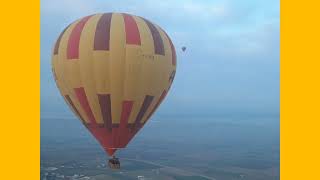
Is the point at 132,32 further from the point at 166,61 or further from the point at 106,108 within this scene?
the point at 106,108

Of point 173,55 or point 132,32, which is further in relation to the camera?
point 173,55

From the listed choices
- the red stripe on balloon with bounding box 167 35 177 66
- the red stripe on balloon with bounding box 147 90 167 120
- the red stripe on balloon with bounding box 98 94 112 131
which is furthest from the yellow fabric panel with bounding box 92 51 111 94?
the red stripe on balloon with bounding box 167 35 177 66

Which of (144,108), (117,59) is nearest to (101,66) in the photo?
(117,59)

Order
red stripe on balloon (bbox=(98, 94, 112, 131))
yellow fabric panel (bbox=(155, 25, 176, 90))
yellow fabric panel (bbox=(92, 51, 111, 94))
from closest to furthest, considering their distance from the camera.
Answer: yellow fabric panel (bbox=(92, 51, 111, 94))
red stripe on balloon (bbox=(98, 94, 112, 131))
yellow fabric panel (bbox=(155, 25, 176, 90))

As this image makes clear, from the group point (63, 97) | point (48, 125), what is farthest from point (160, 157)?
point (63, 97)

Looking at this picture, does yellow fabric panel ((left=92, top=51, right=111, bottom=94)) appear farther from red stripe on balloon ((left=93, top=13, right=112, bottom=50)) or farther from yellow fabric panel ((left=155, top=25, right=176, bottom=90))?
yellow fabric panel ((left=155, top=25, right=176, bottom=90))

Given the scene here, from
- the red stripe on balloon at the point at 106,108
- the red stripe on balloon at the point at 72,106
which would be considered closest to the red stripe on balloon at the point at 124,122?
the red stripe on balloon at the point at 106,108

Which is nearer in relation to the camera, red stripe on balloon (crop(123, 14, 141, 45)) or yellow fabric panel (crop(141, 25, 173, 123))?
red stripe on balloon (crop(123, 14, 141, 45))
